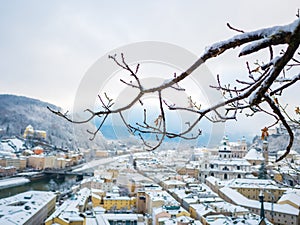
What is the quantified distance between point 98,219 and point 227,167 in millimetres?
12216

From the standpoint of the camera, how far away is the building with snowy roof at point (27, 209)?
8266 mm

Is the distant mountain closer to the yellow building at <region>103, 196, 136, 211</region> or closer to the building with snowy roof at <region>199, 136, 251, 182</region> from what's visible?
the building with snowy roof at <region>199, 136, 251, 182</region>

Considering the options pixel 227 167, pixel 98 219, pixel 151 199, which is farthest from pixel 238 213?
pixel 227 167

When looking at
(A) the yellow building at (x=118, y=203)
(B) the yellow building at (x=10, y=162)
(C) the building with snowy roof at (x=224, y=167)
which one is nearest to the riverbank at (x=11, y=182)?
(B) the yellow building at (x=10, y=162)

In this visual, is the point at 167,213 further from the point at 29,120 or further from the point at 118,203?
the point at 29,120

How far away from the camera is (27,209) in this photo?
970 cm

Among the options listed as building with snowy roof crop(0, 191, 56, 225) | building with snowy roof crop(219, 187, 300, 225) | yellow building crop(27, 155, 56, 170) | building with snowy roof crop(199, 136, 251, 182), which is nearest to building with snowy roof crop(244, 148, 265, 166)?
building with snowy roof crop(199, 136, 251, 182)

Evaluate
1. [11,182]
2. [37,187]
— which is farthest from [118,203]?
[11,182]

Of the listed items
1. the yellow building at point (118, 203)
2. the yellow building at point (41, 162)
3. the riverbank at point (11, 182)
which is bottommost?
the riverbank at point (11, 182)

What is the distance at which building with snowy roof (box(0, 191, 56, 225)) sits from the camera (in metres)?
8.27

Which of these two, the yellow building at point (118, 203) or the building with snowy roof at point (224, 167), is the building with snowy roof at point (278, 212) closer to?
the yellow building at point (118, 203)

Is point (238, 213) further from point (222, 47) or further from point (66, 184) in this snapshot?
point (66, 184)

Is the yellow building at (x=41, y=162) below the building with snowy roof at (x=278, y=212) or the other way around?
the other way around

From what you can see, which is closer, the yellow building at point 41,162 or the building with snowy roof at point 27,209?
the building with snowy roof at point 27,209
